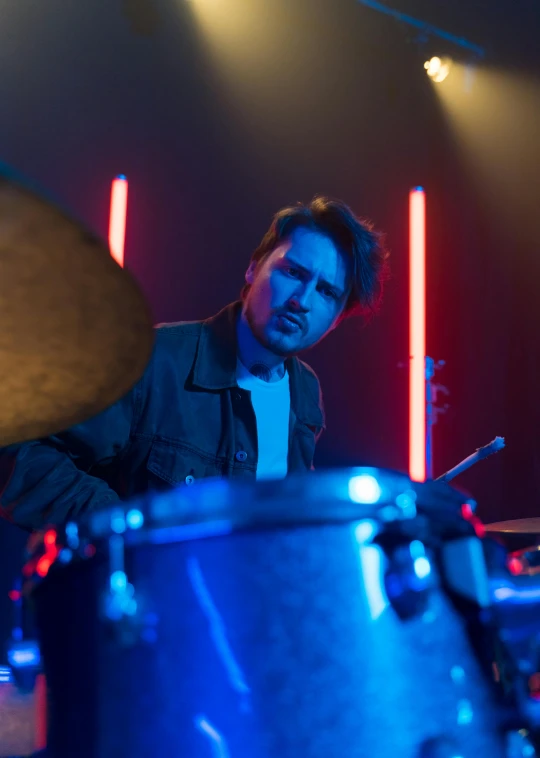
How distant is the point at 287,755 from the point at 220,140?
2552 millimetres

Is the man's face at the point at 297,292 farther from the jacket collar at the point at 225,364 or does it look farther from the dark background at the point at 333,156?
the dark background at the point at 333,156

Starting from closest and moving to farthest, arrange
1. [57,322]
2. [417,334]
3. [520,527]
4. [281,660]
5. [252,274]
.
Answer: [281,660] < [57,322] < [520,527] < [252,274] < [417,334]

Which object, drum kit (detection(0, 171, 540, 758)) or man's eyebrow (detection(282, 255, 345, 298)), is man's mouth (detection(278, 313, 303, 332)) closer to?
man's eyebrow (detection(282, 255, 345, 298))

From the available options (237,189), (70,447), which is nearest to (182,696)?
(70,447)

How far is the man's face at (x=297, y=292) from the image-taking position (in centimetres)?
135

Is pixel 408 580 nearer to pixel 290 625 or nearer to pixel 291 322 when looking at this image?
pixel 290 625

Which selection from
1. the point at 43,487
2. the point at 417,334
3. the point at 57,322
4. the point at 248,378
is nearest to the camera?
the point at 57,322

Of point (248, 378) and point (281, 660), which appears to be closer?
point (281, 660)

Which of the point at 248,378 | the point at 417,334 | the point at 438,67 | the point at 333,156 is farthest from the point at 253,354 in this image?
the point at 438,67

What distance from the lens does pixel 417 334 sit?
2730mm

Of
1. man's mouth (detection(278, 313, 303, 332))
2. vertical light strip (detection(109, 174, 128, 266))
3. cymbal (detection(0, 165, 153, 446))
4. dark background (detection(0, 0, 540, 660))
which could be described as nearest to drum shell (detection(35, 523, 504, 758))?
cymbal (detection(0, 165, 153, 446))

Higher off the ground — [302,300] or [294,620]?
[302,300]

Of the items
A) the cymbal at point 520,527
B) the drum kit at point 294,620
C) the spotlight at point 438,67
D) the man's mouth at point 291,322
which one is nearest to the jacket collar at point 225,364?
the man's mouth at point 291,322

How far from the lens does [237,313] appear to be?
1.48 meters
